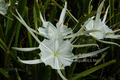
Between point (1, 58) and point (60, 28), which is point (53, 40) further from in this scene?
point (1, 58)

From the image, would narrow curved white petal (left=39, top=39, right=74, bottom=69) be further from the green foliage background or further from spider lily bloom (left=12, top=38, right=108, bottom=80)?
the green foliage background

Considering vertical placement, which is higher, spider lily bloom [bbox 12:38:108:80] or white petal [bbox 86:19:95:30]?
white petal [bbox 86:19:95:30]

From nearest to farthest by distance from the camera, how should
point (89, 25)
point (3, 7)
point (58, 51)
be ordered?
point (58, 51), point (89, 25), point (3, 7)

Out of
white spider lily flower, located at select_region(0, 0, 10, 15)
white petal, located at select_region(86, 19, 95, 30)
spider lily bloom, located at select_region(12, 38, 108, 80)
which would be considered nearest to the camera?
spider lily bloom, located at select_region(12, 38, 108, 80)

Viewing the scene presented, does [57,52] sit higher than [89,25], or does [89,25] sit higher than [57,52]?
[89,25]

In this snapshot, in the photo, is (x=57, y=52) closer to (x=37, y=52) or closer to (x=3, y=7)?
(x=37, y=52)

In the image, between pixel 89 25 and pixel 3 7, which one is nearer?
pixel 89 25

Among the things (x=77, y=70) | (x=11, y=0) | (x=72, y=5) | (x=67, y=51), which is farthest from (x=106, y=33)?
(x=72, y=5)

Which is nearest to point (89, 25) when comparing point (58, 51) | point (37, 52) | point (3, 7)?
point (58, 51)

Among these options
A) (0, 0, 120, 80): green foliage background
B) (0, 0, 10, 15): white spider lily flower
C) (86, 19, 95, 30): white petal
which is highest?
(0, 0, 10, 15): white spider lily flower

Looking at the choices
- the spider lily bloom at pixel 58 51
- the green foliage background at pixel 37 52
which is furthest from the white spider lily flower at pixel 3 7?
the spider lily bloom at pixel 58 51

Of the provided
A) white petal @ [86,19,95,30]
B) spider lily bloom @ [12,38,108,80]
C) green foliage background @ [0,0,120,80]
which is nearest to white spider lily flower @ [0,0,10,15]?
green foliage background @ [0,0,120,80]
